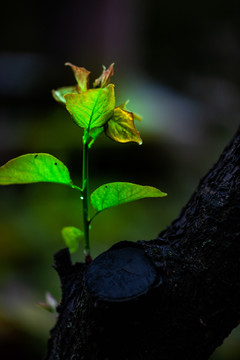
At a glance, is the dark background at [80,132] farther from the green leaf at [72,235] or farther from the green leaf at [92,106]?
the green leaf at [92,106]

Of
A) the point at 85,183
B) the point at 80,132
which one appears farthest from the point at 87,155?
the point at 80,132

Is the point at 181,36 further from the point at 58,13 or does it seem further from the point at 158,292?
the point at 158,292

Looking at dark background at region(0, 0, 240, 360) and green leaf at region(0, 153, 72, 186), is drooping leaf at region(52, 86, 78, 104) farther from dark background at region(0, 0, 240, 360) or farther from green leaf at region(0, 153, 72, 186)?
dark background at region(0, 0, 240, 360)

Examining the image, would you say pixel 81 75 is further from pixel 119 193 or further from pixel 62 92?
pixel 119 193

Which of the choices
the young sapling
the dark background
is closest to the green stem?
the young sapling

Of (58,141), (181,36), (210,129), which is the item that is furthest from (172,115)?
(181,36)

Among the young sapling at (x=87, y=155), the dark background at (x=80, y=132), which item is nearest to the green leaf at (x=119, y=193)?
the young sapling at (x=87, y=155)

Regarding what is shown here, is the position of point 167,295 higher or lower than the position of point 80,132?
higher
